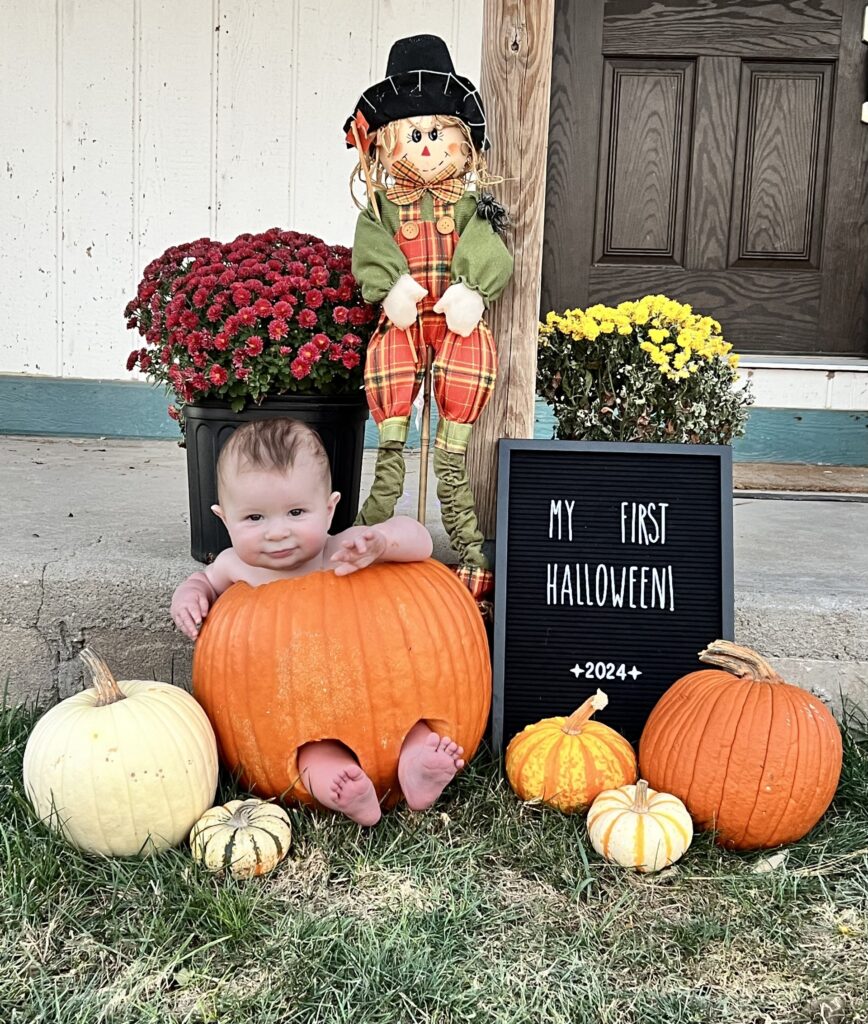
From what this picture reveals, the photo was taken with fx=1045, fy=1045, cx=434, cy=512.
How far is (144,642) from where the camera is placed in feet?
7.68

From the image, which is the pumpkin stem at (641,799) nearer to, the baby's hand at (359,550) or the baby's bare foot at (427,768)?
the baby's bare foot at (427,768)

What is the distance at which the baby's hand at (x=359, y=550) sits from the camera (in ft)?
6.20

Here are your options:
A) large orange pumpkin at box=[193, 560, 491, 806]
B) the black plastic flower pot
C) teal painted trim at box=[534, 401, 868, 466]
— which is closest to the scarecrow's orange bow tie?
the black plastic flower pot

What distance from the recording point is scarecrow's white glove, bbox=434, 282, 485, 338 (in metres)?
2.12

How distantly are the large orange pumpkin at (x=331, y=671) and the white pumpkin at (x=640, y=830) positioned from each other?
0.34 m

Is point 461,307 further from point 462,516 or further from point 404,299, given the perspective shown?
point 462,516

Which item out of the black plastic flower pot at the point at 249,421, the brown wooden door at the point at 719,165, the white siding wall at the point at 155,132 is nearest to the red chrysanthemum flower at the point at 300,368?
the black plastic flower pot at the point at 249,421

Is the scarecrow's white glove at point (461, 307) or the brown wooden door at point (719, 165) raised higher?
the brown wooden door at point (719, 165)

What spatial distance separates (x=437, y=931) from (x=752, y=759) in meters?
0.66

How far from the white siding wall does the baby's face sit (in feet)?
8.42

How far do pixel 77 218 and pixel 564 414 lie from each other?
107 inches

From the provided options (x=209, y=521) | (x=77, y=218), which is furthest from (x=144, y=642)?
(x=77, y=218)

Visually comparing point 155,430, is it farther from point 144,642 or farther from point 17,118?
point 144,642

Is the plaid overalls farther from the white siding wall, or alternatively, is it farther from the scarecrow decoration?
the white siding wall
